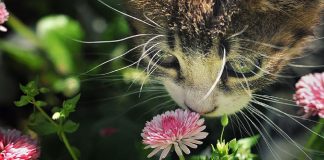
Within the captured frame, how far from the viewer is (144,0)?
1207mm

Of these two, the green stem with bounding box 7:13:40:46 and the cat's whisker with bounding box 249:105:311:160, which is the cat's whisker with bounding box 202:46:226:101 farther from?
the green stem with bounding box 7:13:40:46

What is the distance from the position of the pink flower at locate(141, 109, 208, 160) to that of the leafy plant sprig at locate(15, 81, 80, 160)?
180 mm

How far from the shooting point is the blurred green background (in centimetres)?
158

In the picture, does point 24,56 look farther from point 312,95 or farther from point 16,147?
point 312,95

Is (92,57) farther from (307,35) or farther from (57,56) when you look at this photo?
(307,35)

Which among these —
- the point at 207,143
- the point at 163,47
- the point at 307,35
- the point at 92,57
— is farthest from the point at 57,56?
the point at 307,35

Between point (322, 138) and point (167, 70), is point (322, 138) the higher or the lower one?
the lower one

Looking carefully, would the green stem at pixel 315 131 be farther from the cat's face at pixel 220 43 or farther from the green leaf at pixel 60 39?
the green leaf at pixel 60 39

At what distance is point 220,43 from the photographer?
3.61 feet

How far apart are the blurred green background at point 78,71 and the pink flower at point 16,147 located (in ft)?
1.01

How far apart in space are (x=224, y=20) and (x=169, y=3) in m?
0.12

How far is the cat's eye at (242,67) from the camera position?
3.80ft

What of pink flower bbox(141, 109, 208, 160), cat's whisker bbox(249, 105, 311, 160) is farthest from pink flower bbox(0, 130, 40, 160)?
cat's whisker bbox(249, 105, 311, 160)

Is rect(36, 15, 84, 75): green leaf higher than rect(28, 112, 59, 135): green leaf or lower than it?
higher
